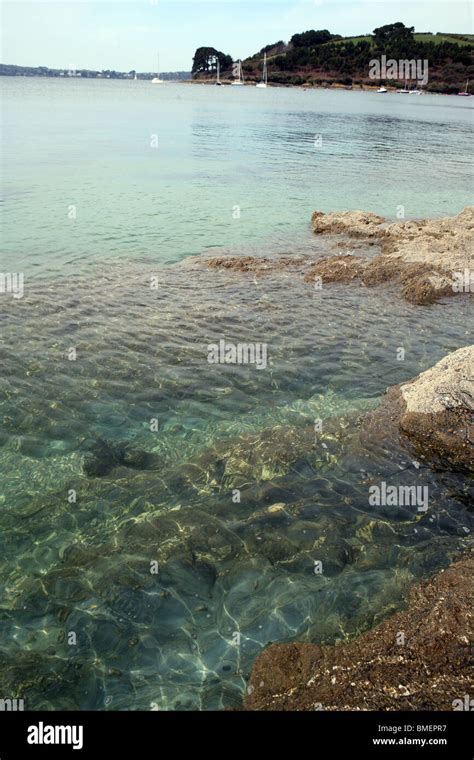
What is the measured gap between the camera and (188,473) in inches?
449

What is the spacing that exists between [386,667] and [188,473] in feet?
18.0

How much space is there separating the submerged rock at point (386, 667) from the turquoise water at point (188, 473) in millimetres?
481

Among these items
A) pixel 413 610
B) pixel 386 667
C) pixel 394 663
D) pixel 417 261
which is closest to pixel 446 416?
pixel 413 610

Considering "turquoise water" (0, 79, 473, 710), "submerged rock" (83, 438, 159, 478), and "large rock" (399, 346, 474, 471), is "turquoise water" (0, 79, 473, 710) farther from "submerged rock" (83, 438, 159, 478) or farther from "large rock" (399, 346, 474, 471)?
"large rock" (399, 346, 474, 471)

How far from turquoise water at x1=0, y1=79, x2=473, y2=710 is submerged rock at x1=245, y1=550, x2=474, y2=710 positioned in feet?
1.58

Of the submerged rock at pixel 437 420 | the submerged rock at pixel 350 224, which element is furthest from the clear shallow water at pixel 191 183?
the submerged rock at pixel 437 420

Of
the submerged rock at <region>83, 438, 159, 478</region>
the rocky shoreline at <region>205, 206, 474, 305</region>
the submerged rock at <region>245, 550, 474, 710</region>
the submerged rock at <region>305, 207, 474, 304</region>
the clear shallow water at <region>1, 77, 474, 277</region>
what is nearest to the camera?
the submerged rock at <region>245, 550, 474, 710</region>

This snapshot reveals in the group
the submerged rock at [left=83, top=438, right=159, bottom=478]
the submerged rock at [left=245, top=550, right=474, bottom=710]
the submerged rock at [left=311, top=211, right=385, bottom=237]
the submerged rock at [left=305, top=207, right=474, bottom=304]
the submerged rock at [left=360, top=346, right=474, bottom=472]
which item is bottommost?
the submerged rock at [left=245, top=550, right=474, bottom=710]

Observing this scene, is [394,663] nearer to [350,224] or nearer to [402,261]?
[402,261]

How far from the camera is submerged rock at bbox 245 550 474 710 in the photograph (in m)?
6.85

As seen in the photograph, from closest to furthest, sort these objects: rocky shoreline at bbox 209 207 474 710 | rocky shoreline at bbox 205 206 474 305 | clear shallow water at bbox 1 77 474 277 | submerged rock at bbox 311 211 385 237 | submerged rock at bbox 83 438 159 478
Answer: rocky shoreline at bbox 209 207 474 710 → submerged rock at bbox 83 438 159 478 → rocky shoreline at bbox 205 206 474 305 → clear shallow water at bbox 1 77 474 277 → submerged rock at bbox 311 211 385 237

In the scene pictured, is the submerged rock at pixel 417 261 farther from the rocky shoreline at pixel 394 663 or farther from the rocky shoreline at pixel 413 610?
the rocky shoreline at pixel 394 663

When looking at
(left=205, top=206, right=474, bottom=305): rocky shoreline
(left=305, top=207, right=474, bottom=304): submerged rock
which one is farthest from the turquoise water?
(left=305, top=207, right=474, bottom=304): submerged rock

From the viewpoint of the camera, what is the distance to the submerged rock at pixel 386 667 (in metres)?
6.85
